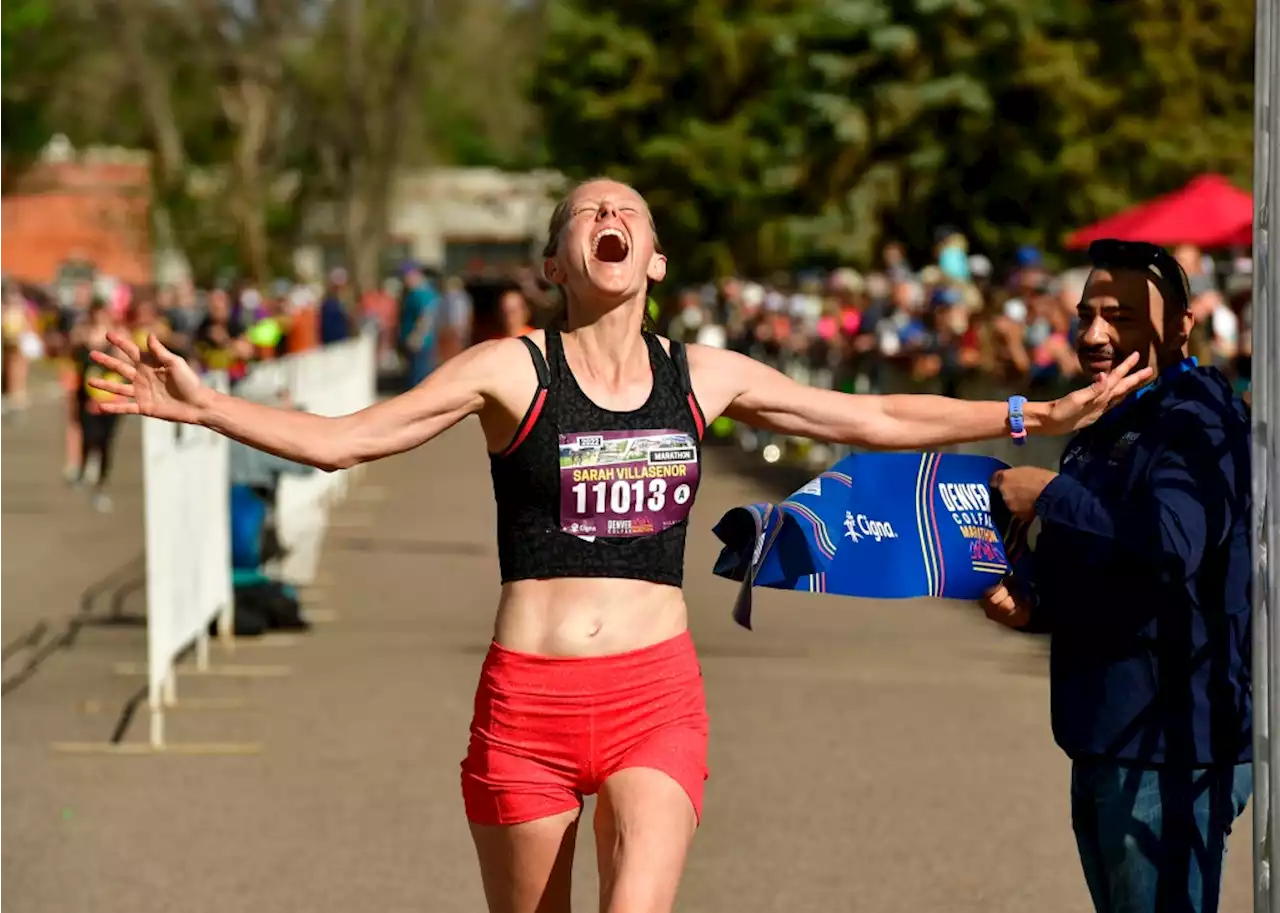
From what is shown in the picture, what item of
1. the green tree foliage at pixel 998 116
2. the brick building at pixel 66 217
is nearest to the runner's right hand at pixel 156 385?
the green tree foliage at pixel 998 116

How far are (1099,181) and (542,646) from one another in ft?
119

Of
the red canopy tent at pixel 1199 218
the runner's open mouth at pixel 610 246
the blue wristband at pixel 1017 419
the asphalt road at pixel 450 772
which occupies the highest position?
the red canopy tent at pixel 1199 218

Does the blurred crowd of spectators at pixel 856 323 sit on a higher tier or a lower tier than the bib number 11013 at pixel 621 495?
higher

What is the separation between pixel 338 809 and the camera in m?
8.86

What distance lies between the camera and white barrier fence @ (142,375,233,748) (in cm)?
1018

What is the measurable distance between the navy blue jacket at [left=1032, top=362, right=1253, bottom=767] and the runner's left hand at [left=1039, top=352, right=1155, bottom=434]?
64 millimetres

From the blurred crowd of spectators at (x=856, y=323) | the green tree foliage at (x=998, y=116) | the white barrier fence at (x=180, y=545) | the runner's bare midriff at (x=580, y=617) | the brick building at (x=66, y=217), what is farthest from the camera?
the brick building at (x=66, y=217)

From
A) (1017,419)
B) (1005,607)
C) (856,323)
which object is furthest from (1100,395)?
(856,323)

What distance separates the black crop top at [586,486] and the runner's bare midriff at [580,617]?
22mm

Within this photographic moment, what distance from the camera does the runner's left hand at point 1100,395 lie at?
4812 millimetres

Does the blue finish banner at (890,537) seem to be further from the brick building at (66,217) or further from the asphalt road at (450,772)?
the brick building at (66,217)

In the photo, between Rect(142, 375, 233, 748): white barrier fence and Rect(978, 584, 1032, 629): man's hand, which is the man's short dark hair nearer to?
Rect(978, 584, 1032, 629): man's hand

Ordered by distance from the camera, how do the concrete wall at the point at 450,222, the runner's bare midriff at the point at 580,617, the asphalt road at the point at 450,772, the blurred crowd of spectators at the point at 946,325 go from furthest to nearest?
the concrete wall at the point at 450,222 → the blurred crowd of spectators at the point at 946,325 → the asphalt road at the point at 450,772 → the runner's bare midriff at the point at 580,617

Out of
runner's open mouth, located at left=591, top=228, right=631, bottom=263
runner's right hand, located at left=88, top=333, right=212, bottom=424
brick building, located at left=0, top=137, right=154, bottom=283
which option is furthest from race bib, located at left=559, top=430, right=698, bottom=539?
brick building, located at left=0, top=137, right=154, bottom=283
